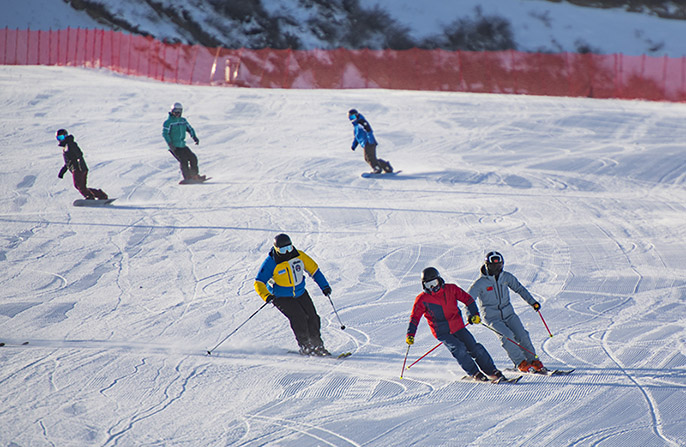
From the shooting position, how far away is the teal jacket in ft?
48.6

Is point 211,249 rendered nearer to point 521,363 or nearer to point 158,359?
point 158,359

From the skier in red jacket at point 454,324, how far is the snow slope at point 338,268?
23 cm

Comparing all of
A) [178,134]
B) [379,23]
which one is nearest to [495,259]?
[178,134]

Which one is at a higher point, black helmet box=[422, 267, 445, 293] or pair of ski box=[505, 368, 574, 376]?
black helmet box=[422, 267, 445, 293]

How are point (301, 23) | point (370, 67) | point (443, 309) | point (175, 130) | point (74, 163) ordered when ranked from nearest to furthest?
point (443, 309) → point (74, 163) → point (175, 130) → point (370, 67) → point (301, 23)

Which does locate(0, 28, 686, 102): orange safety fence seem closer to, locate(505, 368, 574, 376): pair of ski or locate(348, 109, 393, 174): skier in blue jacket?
locate(348, 109, 393, 174): skier in blue jacket

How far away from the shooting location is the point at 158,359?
715 cm

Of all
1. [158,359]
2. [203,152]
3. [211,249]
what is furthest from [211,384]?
[203,152]

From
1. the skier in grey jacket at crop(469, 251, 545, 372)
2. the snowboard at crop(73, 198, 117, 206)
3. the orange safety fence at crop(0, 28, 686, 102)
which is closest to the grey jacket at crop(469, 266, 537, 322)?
the skier in grey jacket at crop(469, 251, 545, 372)

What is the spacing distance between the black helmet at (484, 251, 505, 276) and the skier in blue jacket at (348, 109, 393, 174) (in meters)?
8.90

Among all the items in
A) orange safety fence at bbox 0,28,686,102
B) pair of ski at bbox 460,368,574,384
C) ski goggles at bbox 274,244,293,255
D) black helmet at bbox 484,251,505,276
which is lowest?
pair of ski at bbox 460,368,574,384

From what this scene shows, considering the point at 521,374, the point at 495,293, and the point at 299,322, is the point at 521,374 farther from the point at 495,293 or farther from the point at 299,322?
the point at 299,322

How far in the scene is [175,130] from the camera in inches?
586

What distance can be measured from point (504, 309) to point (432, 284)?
0.91 meters
